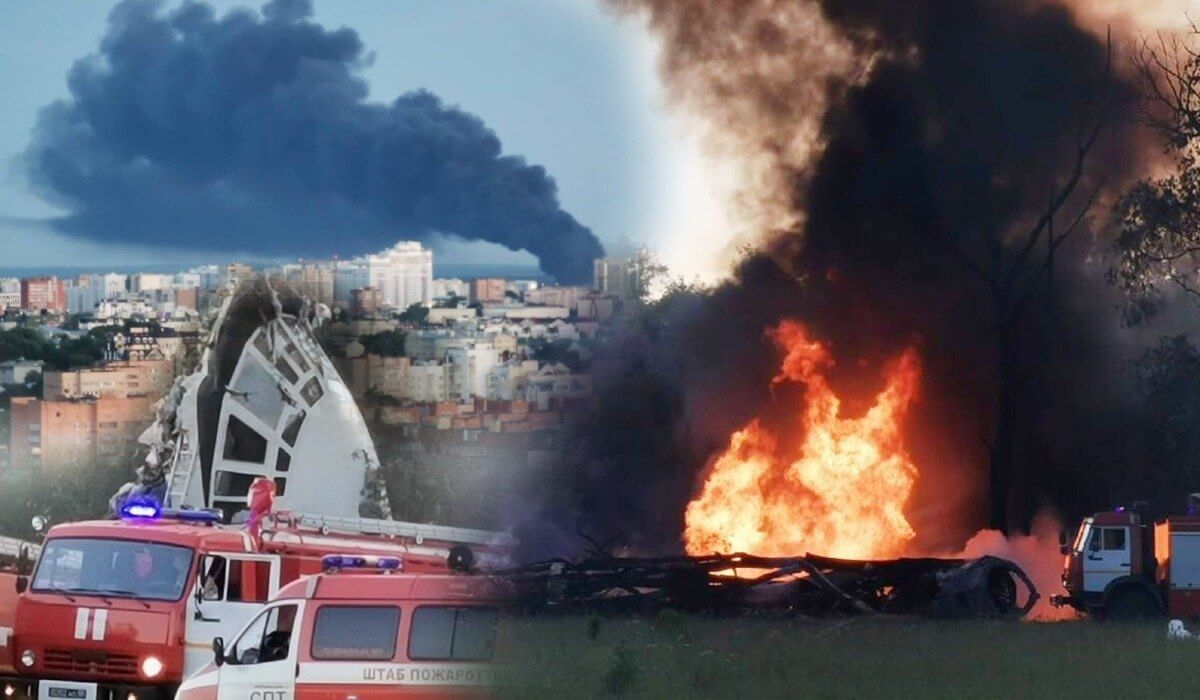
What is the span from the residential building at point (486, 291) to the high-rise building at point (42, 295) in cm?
1442

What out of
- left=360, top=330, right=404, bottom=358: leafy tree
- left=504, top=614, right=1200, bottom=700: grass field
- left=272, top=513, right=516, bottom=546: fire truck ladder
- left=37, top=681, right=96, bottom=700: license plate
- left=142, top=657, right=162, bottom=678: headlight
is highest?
left=360, top=330, right=404, bottom=358: leafy tree

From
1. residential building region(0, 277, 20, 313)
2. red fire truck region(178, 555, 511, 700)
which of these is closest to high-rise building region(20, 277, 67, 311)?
residential building region(0, 277, 20, 313)

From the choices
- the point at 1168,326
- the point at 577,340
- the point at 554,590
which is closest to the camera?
the point at 577,340

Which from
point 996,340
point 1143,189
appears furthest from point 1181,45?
point 996,340

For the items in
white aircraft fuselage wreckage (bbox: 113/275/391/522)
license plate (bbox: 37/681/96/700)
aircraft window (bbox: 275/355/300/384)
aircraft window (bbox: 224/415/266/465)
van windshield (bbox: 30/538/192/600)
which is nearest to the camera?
license plate (bbox: 37/681/96/700)

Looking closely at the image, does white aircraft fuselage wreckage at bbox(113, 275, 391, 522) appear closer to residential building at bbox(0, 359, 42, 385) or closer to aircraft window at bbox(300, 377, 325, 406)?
aircraft window at bbox(300, 377, 325, 406)

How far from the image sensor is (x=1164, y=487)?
147ft

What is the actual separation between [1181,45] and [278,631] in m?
31.7

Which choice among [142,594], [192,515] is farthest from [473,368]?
[142,594]

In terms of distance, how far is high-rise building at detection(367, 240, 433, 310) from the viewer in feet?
76.2

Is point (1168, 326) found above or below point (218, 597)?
above

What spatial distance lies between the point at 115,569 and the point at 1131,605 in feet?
75.1

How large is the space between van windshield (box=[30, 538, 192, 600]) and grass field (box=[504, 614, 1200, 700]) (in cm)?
395

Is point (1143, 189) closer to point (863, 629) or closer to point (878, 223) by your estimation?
point (878, 223)
